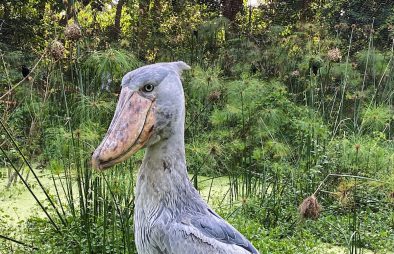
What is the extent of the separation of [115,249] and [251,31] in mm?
5418

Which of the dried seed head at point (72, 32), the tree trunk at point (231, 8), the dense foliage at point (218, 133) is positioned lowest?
the dense foliage at point (218, 133)

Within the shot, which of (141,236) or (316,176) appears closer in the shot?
(141,236)

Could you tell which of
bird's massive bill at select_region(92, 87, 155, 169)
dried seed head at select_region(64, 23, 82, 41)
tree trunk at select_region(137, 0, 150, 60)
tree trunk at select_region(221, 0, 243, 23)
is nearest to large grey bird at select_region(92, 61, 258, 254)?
bird's massive bill at select_region(92, 87, 155, 169)

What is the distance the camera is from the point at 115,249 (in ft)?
10.1

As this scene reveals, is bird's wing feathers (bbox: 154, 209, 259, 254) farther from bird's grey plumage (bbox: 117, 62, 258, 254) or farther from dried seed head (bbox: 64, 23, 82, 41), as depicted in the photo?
dried seed head (bbox: 64, 23, 82, 41)

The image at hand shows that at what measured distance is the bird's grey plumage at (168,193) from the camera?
1.52 metres

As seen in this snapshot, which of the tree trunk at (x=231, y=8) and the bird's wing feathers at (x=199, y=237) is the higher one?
the tree trunk at (x=231, y=8)

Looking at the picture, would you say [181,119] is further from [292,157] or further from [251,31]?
[251,31]

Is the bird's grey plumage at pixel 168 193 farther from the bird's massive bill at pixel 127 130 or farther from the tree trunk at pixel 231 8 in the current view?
the tree trunk at pixel 231 8

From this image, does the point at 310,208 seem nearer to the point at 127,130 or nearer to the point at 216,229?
the point at 216,229

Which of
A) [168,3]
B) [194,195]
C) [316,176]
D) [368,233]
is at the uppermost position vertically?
[168,3]

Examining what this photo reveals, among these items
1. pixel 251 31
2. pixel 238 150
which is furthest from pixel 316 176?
pixel 251 31

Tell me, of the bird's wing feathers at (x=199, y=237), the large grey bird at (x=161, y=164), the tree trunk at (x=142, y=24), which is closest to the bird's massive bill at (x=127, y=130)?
the large grey bird at (x=161, y=164)

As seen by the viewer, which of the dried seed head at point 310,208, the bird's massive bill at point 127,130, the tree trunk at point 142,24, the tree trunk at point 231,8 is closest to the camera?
the bird's massive bill at point 127,130
